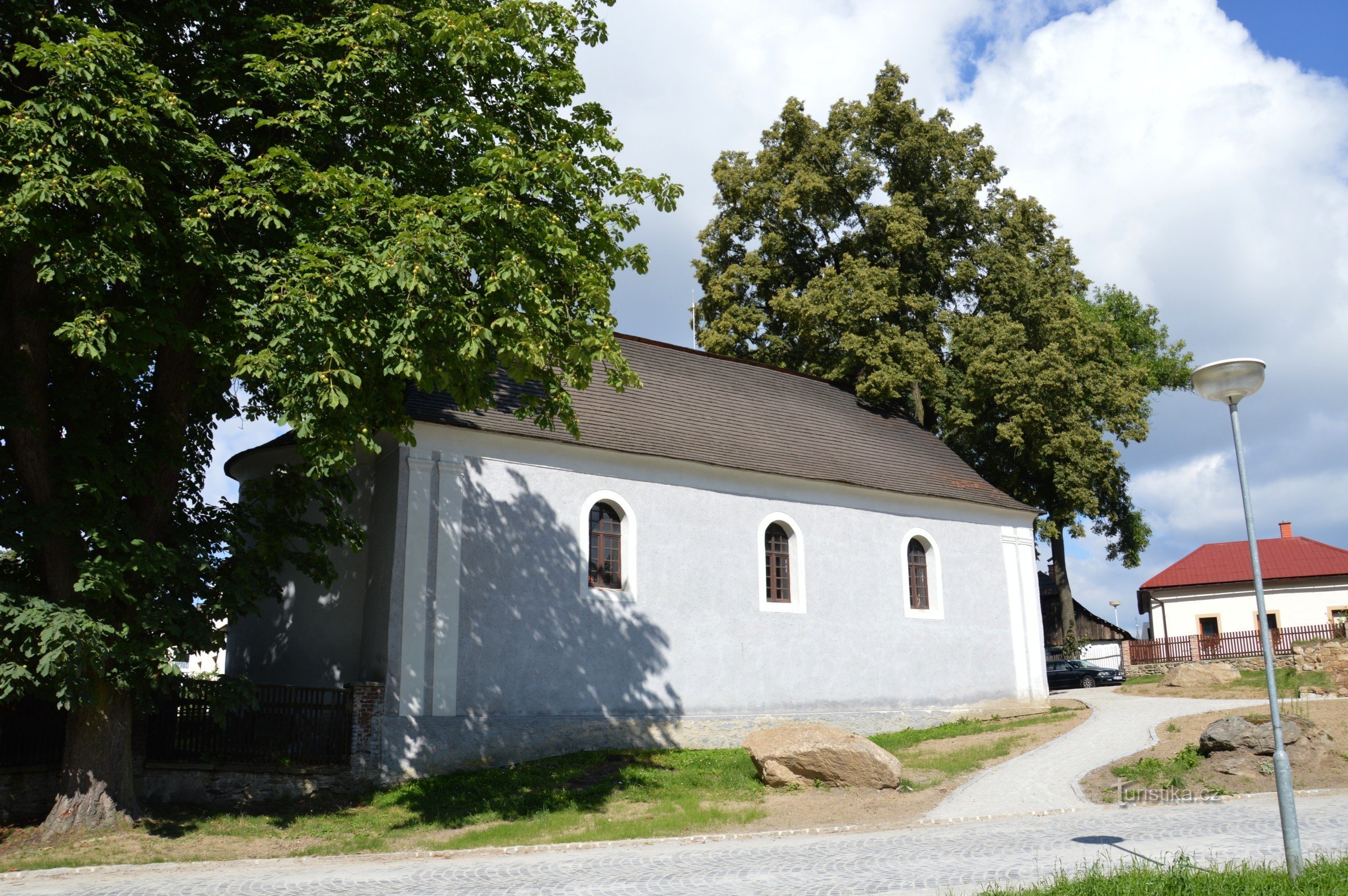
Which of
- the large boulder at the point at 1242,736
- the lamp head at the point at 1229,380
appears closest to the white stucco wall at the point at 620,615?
the large boulder at the point at 1242,736

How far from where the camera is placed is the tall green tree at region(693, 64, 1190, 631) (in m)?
27.1

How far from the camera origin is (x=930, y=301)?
2881cm

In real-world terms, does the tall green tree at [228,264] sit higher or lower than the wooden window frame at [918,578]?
higher

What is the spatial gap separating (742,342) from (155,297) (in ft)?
70.0

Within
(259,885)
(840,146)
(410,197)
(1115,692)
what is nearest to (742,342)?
(840,146)

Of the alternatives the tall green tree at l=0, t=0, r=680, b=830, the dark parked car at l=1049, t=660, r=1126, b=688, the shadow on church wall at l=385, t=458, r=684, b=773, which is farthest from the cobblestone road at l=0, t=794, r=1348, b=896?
the dark parked car at l=1049, t=660, r=1126, b=688

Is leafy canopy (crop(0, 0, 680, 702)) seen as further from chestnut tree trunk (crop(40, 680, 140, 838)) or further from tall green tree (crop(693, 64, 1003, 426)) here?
tall green tree (crop(693, 64, 1003, 426))

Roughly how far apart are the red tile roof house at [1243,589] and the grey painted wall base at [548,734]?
2719cm

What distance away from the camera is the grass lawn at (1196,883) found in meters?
6.86

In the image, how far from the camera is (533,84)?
1322 centimetres

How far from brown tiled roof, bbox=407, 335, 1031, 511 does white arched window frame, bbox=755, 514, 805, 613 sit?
107cm

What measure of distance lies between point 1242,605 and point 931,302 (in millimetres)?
23686

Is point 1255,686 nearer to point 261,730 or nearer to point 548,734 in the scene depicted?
point 548,734

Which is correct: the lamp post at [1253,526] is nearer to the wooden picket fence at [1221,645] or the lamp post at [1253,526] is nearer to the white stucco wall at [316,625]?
the white stucco wall at [316,625]
